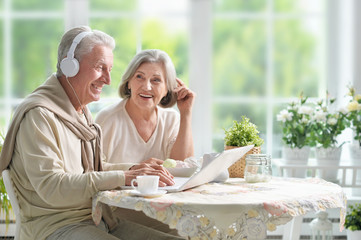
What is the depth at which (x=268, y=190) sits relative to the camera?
207cm

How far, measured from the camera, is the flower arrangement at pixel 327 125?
11.4ft

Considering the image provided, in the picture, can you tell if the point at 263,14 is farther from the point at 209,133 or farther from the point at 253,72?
the point at 209,133

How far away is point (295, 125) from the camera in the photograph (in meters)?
3.57

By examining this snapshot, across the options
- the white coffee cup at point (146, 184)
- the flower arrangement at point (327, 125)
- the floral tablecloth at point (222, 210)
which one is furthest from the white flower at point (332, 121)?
the white coffee cup at point (146, 184)

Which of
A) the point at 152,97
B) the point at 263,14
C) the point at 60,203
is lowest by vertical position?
the point at 60,203

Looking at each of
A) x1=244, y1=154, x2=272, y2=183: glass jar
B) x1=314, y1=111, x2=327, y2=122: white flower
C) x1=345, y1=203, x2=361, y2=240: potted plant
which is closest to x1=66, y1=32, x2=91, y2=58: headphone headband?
x1=244, y1=154, x2=272, y2=183: glass jar

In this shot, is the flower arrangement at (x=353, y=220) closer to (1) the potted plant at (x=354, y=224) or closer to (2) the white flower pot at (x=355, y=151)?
(1) the potted plant at (x=354, y=224)

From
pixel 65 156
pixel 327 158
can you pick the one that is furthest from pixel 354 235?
pixel 65 156

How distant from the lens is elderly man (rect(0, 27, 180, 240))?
1966 millimetres

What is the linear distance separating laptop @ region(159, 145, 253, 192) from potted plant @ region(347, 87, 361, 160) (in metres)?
1.53

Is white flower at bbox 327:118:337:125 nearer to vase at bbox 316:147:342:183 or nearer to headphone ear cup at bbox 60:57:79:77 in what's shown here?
vase at bbox 316:147:342:183

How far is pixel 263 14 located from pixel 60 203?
250 centimetres

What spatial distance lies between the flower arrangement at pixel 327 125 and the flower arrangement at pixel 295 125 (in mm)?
48

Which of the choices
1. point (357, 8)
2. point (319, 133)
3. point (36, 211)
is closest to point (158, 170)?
point (36, 211)
